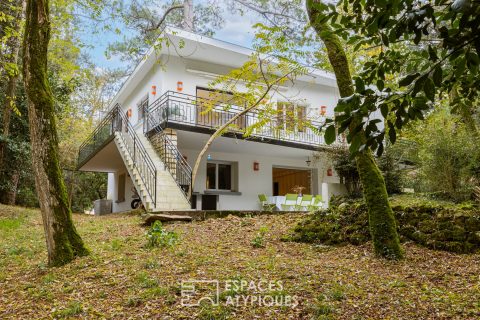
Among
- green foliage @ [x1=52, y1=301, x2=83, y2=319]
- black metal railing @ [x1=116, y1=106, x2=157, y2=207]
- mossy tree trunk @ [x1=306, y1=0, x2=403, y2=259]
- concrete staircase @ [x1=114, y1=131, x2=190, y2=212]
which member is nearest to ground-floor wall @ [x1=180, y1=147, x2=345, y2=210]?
black metal railing @ [x1=116, y1=106, x2=157, y2=207]

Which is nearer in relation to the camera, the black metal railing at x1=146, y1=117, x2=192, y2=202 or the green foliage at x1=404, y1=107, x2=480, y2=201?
the green foliage at x1=404, y1=107, x2=480, y2=201

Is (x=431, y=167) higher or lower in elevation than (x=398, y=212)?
higher

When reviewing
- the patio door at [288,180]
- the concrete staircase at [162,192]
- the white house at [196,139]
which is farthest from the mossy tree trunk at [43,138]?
the patio door at [288,180]

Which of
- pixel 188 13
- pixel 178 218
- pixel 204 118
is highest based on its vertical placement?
pixel 188 13

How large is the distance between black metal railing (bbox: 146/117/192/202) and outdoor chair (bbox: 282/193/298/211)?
3.70 m

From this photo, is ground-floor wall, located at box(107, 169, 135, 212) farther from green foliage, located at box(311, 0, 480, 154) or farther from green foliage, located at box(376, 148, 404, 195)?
green foliage, located at box(311, 0, 480, 154)

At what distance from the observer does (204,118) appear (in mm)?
13633

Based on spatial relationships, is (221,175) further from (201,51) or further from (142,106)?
(201,51)

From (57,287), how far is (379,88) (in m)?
3.63

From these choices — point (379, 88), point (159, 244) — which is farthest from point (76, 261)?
point (379, 88)

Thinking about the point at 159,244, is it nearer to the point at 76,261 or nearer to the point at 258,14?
the point at 76,261

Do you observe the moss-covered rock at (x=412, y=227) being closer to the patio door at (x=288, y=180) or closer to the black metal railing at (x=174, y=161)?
the black metal railing at (x=174, y=161)

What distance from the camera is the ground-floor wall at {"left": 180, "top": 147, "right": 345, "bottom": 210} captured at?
45.9ft

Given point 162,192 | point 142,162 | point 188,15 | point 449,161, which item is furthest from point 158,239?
point 188,15
